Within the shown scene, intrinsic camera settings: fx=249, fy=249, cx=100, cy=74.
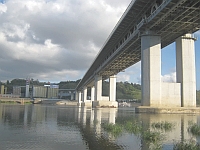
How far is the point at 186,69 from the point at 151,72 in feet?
24.7

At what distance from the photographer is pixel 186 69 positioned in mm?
43156

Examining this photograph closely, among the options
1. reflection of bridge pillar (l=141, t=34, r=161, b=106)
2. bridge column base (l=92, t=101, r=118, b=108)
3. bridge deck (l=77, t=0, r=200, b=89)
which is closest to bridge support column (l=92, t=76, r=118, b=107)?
bridge column base (l=92, t=101, r=118, b=108)

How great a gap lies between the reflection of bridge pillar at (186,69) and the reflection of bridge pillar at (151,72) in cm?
556

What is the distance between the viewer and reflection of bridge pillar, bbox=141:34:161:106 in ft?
129

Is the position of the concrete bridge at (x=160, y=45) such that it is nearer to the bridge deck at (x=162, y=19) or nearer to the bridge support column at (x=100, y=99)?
the bridge deck at (x=162, y=19)

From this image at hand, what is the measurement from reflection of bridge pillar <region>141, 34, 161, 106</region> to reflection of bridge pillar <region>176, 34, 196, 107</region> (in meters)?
5.56

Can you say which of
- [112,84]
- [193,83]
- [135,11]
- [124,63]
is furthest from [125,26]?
[112,84]

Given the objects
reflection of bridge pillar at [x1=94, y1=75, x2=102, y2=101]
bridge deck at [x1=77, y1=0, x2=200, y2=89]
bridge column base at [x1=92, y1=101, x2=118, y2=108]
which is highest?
bridge deck at [x1=77, y1=0, x2=200, y2=89]

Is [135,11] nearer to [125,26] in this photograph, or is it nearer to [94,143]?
[125,26]

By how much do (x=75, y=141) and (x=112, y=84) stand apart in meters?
89.8

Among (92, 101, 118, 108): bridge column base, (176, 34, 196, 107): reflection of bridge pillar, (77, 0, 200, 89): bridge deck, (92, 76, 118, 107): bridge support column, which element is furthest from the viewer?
(92, 76, 118, 107): bridge support column

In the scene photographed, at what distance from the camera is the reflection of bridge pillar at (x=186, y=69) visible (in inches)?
1666

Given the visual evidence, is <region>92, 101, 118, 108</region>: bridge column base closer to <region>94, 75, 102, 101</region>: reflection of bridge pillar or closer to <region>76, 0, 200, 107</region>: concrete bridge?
<region>94, 75, 102, 101</region>: reflection of bridge pillar

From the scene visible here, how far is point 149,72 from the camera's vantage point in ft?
131
